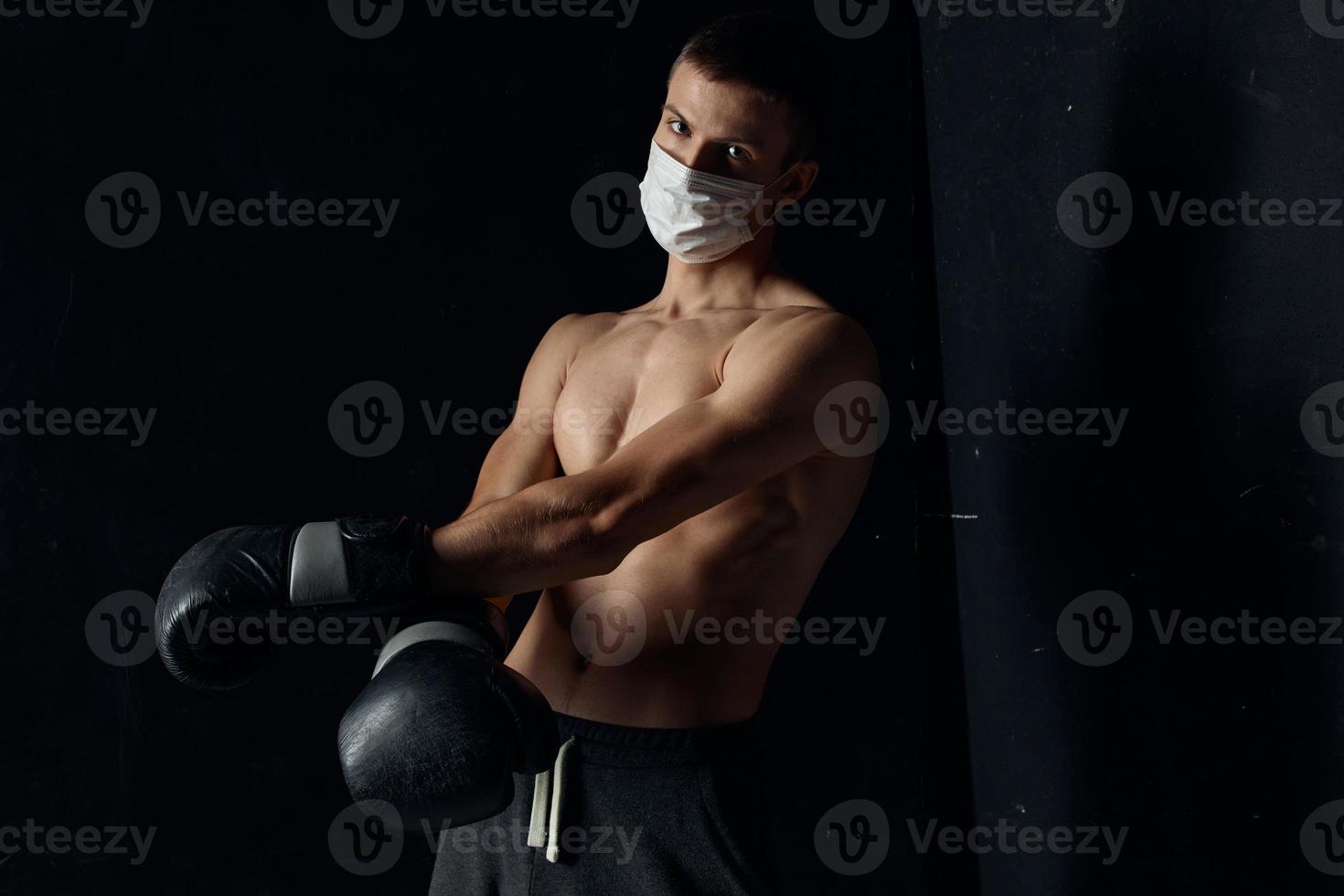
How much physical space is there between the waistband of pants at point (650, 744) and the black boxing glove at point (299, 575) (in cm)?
29

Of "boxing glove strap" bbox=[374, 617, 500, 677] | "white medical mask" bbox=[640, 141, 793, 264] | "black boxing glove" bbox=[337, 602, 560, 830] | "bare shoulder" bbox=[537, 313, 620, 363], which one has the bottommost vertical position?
"black boxing glove" bbox=[337, 602, 560, 830]

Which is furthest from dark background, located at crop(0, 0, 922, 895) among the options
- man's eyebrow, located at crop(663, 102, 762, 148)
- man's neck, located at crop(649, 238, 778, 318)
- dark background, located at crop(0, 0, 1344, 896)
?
man's eyebrow, located at crop(663, 102, 762, 148)

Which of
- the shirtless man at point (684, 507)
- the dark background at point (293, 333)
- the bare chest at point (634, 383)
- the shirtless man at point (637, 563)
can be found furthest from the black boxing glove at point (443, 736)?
the dark background at point (293, 333)

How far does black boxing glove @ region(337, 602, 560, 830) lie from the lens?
1.12 m

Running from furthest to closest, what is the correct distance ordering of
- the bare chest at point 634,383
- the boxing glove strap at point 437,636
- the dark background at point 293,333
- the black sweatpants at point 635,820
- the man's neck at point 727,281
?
the dark background at point 293,333, the man's neck at point 727,281, the bare chest at point 634,383, the black sweatpants at point 635,820, the boxing glove strap at point 437,636

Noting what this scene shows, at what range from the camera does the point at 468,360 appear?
7.17 feet

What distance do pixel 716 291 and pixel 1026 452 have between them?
537 mm

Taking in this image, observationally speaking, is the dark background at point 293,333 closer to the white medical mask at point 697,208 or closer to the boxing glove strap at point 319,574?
the white medical mask at point 697,208

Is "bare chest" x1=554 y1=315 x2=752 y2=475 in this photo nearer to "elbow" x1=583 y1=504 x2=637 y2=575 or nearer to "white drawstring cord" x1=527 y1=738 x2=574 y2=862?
"elbow" x1=583 y1=504 x2=637 y2=575

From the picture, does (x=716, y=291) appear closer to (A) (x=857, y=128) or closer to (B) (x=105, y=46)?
(A) (x=857, y=128)

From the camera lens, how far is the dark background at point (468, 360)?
5.64ft

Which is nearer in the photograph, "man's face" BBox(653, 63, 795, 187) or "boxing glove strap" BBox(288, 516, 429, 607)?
"boxing glove strap" BBox(288, 516, 429, 607)

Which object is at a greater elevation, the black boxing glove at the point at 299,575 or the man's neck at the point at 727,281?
the man's neck at the point at 727,281

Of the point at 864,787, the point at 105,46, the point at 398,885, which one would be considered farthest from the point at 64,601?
the point at 864,787
